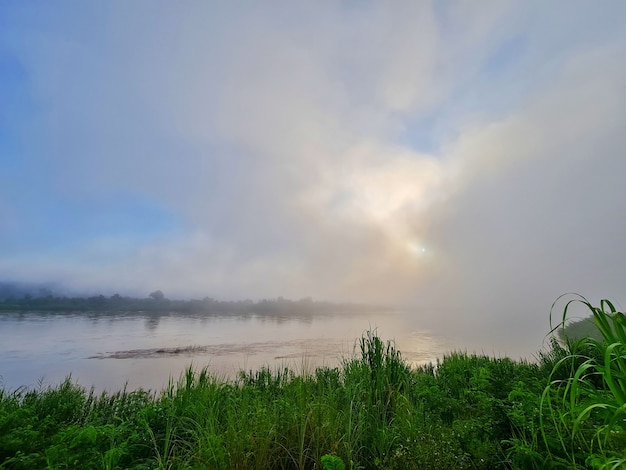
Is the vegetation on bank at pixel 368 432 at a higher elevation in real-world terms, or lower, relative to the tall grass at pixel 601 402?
lower

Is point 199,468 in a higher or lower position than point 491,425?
lower

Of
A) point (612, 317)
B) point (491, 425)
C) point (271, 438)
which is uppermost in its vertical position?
point (612, 317)

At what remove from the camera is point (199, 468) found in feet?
7.98

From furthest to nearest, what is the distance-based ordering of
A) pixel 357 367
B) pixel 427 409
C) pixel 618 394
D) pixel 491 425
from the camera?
pixel 357 367 → pixel 427 409 → pixel 491 425 → pixel 618 394

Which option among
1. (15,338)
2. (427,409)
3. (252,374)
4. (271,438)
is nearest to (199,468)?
(271,438)

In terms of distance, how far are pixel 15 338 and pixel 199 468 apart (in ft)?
111

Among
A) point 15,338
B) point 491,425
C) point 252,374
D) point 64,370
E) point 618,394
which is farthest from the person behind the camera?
point 15,338

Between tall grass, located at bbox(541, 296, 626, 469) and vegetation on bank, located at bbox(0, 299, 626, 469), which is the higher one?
tall grass, located at bbox(541, 296, 626, 469)

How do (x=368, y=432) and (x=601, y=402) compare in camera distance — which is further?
(x=368, y=432)

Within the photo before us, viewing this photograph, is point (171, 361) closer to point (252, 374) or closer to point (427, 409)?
point (252, 374)

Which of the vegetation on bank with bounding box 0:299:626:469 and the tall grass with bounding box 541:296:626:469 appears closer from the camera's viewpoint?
the tall grass with bounding box 541:296:626:469

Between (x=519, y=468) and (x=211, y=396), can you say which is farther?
(x=211, y=396)

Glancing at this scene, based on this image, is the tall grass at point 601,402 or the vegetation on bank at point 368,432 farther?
the vegetation on bank at point 368,432

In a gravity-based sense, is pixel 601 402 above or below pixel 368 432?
above
